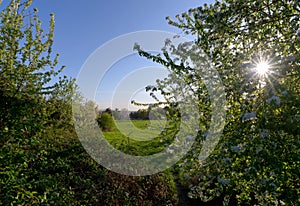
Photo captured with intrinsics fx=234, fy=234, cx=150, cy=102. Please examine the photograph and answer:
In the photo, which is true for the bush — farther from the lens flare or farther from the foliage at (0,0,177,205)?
the lens flare

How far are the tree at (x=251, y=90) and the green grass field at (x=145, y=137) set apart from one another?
588 mm

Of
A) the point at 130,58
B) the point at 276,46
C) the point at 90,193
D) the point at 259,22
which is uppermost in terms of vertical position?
the point at 130,58

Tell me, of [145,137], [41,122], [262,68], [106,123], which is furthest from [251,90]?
[106,123]

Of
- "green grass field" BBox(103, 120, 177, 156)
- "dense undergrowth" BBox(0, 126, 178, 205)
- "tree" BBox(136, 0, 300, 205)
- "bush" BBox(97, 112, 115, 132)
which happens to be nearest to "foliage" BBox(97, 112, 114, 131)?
"bush" BBox(97, 112, 115, 132)

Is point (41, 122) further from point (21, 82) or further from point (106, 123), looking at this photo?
point (106, 123)

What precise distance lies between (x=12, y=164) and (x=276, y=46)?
9.72 feet

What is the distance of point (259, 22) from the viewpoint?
2166 mm

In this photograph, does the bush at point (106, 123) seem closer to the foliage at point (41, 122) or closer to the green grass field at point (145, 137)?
the green grass field at point (145, 137)

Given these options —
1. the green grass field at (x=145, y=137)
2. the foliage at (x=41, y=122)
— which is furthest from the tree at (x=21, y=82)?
the green grass field at (x=145, y=137)

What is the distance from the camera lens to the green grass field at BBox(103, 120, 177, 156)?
9.55 ft

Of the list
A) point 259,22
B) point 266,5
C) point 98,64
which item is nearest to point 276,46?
point 259,22

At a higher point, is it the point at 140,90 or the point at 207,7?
the point at 207,7

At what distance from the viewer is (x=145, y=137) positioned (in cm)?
671

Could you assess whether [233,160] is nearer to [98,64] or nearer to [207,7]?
[207,7]
